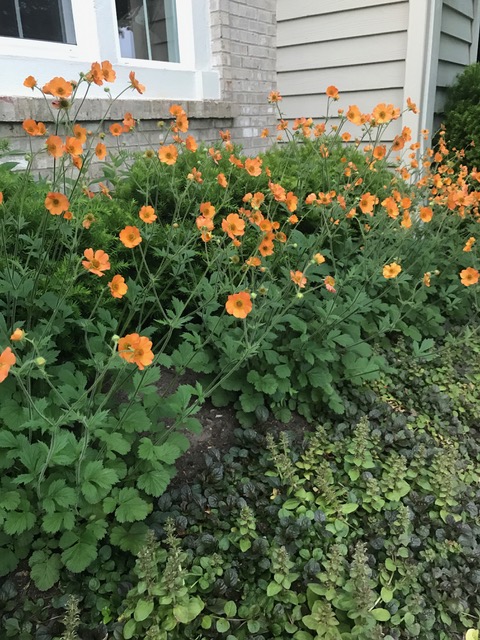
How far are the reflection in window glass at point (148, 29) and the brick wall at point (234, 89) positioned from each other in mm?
343

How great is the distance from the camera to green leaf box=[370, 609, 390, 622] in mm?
1397

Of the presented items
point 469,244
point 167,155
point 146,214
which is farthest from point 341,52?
point 146,214

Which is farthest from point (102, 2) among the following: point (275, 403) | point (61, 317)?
point (275, 403)

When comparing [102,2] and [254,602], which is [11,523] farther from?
[102,2]

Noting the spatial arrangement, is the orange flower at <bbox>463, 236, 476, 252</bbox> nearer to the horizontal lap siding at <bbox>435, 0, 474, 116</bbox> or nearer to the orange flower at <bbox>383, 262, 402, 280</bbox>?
the orange flower at <bbox>383, 262, 402, 280</bbox>

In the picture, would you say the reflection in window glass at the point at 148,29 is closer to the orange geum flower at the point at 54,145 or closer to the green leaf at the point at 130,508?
the orange geum flower at the point at 54,145

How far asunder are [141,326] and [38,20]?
2132mm

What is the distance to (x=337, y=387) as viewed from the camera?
238cm

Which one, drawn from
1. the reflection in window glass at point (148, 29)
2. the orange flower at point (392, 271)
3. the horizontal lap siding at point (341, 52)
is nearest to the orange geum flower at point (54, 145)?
the orange flower at point (392, 271)

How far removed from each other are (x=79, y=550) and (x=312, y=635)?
684 millimetres

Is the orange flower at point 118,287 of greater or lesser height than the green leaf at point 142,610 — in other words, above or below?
above

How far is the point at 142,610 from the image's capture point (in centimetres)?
131

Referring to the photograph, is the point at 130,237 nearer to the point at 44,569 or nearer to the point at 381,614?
the point at 44,569

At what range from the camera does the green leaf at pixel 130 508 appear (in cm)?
140
